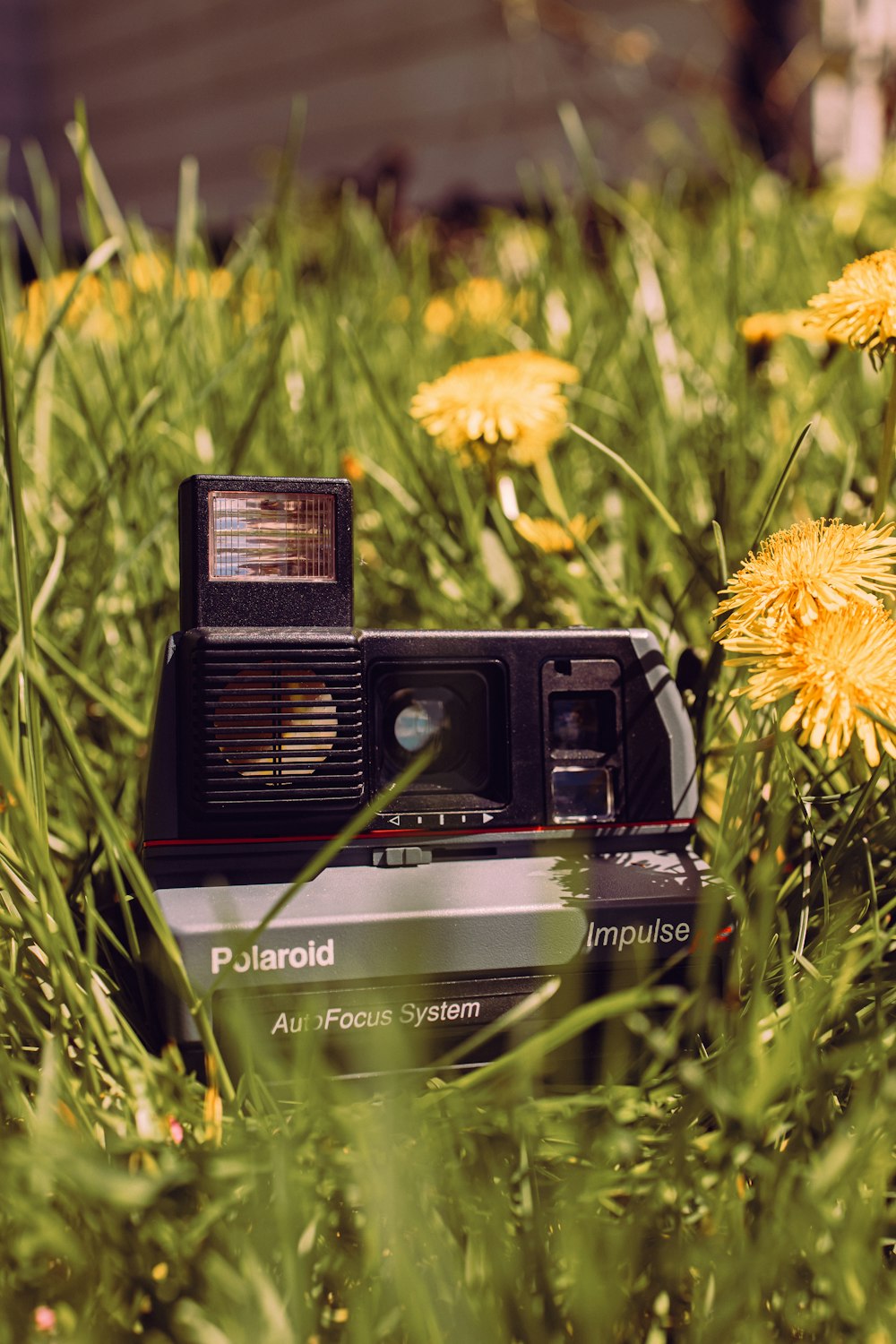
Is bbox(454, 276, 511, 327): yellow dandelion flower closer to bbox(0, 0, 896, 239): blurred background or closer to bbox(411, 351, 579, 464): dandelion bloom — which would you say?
bbox(411, 351, 579, 464): dandelion bloom

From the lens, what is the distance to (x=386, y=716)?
982mm

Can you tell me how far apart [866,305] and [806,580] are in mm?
292

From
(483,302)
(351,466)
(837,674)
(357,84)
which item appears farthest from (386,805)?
(357,84)

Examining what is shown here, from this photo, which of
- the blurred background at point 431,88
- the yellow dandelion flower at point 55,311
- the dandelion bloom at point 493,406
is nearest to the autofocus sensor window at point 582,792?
the dandelion bloom at point 493,406

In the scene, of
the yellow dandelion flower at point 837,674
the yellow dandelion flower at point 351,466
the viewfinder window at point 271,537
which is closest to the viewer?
the yellow dandelion flower at point 837,674

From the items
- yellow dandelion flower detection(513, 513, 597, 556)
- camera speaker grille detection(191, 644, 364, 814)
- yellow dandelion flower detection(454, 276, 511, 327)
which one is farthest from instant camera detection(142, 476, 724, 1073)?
yellow dandelion flower detection(454, 276, 511, 327)

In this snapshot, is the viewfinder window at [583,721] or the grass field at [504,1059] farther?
the viewfinder window at [583,721]

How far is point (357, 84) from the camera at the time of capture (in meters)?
6.36

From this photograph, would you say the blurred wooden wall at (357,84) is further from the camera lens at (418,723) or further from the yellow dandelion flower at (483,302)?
the camera lens at (418,723)

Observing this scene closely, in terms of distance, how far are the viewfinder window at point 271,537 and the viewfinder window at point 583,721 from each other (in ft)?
0.77

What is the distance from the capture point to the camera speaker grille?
87 cm

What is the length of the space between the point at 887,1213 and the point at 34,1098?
1.83 feet

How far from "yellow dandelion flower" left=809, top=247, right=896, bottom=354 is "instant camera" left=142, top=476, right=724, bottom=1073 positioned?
12.9 inches

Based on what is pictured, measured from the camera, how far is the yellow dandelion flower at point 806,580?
2.75ft
